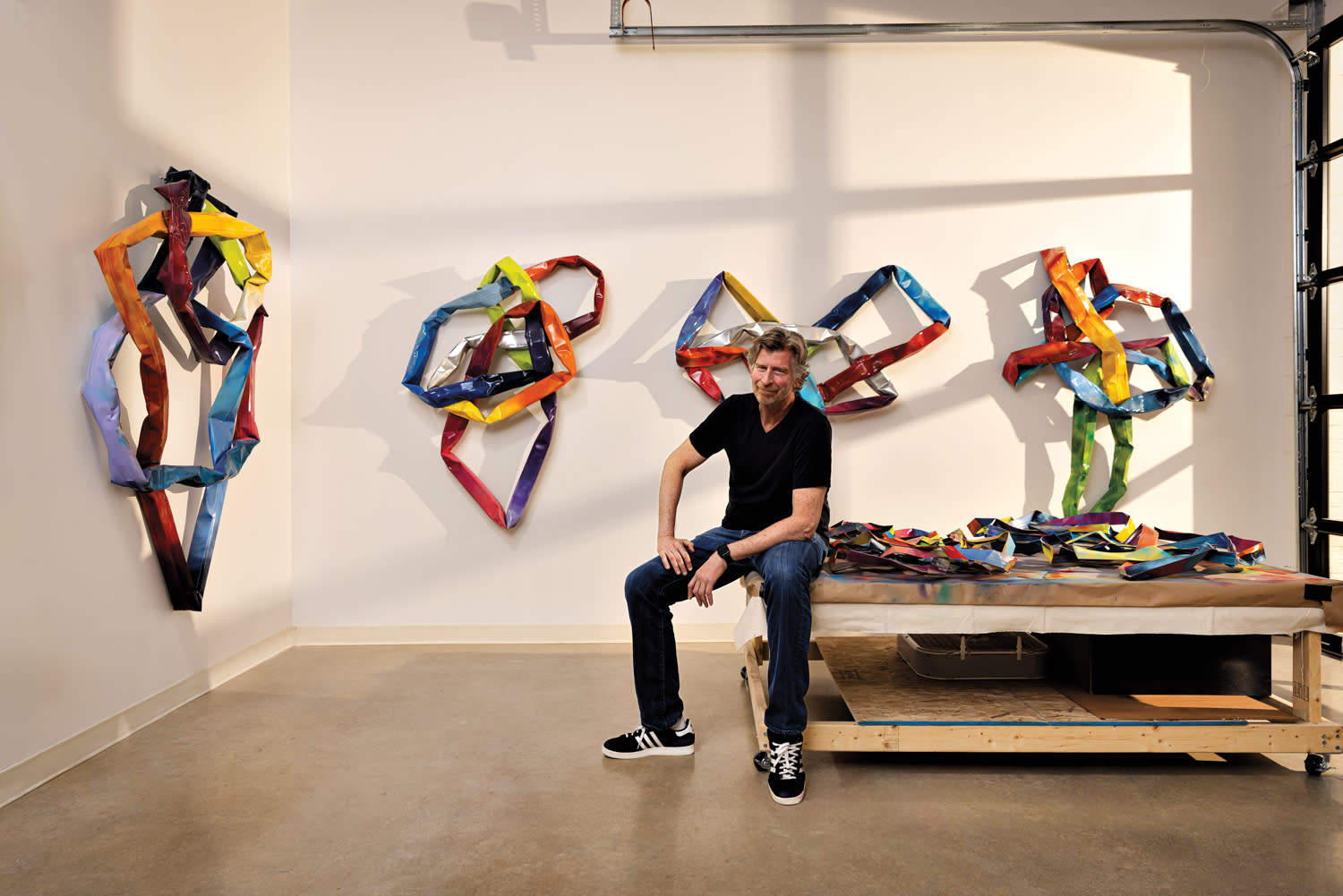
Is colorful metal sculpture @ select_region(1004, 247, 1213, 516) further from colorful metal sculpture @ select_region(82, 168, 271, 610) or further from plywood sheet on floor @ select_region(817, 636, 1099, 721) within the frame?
colorful metal sculpture @ select_region(82, 168, 271, 610)

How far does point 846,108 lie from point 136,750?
144 inches

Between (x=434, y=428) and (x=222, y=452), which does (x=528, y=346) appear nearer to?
(x=434, y=428)

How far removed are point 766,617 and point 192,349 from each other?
2302mm

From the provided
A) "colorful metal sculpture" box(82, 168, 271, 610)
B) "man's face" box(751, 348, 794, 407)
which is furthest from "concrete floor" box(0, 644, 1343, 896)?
"man's face" box(751, 348, 794, 407)

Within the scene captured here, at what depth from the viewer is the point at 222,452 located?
10.2 ft

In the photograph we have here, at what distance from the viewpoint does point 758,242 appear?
3.90m

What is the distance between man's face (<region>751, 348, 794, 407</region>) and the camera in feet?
7.90

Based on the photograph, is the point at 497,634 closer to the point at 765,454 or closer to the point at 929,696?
the point at 765,454

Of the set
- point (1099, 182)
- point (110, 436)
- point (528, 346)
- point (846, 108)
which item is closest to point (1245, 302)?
point (1099, 182)

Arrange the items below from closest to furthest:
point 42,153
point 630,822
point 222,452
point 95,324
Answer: point 630,822 → point 42,153 → point 95,324 → point 222,452

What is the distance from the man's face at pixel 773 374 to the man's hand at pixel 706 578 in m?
0.49

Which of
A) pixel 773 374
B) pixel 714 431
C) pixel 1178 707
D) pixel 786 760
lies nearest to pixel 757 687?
pixel 786 760

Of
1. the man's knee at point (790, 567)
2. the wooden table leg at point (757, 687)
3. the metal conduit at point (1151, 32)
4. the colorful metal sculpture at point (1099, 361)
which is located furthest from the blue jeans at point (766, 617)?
the metal conduit at point (1151, 32)

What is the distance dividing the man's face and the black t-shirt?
97 mm
